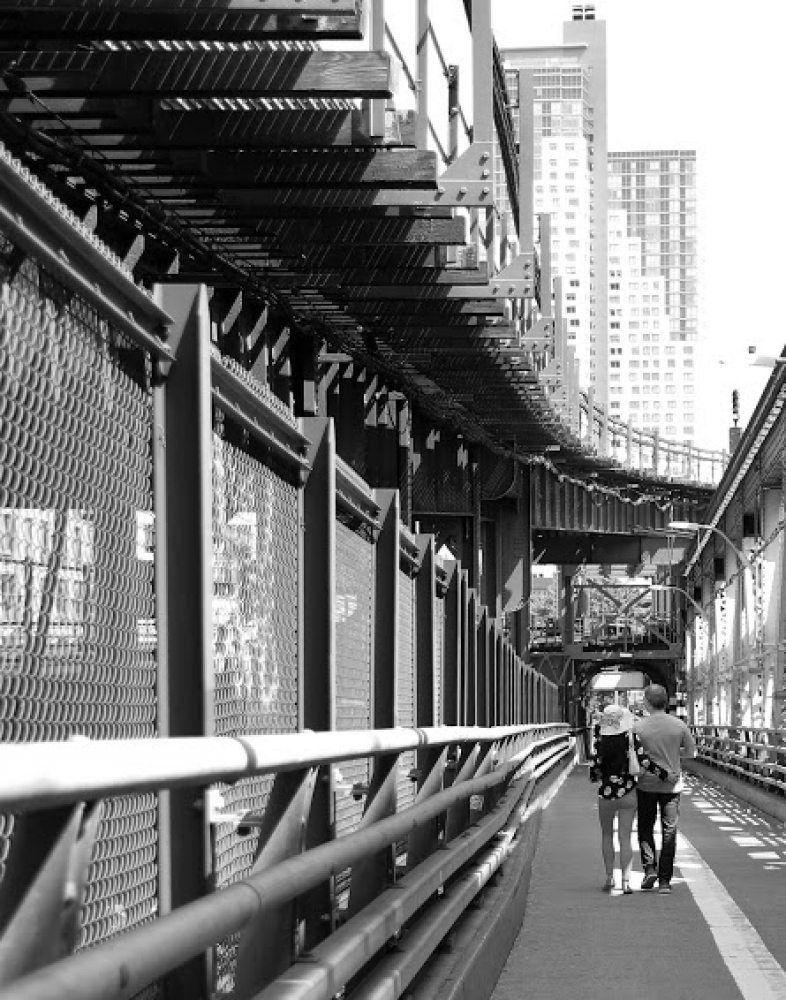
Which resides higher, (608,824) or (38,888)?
(38,888)

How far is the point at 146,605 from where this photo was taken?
17.3 ft

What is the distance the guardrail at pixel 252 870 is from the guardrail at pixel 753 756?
25.8 m

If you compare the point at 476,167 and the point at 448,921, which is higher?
the point at 476,167

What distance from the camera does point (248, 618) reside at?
6809 mm

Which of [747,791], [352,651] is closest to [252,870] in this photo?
[352,651]

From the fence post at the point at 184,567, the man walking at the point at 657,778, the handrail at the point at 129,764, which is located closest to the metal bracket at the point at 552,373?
the man walking at the point at 657,778

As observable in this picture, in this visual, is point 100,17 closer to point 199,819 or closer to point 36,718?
point 199,819

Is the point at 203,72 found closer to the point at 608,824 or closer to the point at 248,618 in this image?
the point at 608,824

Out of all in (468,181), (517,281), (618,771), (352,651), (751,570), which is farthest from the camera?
(751,570)

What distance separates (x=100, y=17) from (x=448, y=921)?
21.7ft

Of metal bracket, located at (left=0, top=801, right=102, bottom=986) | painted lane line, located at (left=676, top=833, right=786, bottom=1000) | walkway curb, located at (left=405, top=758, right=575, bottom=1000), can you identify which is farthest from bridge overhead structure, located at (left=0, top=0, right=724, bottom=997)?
painted lane line, located at (left=676, top=833, right=786, bottom=1000)

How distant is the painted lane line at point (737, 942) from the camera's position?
436 inches

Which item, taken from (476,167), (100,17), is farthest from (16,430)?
(476,167)

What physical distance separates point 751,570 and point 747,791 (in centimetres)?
1693
